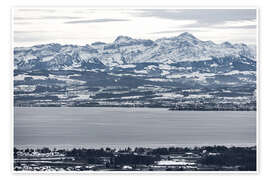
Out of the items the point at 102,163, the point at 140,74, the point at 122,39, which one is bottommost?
the point at 102,163

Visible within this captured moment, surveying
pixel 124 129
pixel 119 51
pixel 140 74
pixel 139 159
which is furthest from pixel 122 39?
pixel 139 159

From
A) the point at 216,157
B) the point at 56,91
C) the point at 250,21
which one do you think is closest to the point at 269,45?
the point at 250,21

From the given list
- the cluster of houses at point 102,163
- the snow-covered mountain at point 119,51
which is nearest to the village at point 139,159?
the cluster of houses at point 102,163

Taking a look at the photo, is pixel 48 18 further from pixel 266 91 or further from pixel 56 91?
pixel 266 91

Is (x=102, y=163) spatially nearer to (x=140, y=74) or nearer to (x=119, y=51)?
(x=140, y=74)

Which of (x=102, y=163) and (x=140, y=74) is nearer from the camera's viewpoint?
(x=102, y=163)
